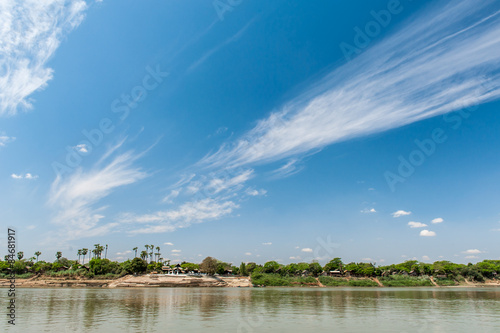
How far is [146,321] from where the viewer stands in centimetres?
2445

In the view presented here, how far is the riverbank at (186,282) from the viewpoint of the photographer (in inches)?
4299

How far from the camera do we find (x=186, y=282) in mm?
117375

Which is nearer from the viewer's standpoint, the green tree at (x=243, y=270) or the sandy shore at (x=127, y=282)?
the sandy shore at (x=127, y=282)

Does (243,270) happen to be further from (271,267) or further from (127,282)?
(127,282)

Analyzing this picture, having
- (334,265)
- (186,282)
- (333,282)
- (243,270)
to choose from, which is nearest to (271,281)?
(333,282)

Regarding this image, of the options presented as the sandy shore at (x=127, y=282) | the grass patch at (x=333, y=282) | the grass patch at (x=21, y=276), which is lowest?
the grass patch at (x=333, y=282)

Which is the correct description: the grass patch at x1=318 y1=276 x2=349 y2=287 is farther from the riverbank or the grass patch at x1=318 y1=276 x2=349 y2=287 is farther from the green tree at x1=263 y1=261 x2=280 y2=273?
the green tree at x1=263 y1=261 x2=280 y2=273

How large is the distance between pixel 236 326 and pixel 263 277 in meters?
110

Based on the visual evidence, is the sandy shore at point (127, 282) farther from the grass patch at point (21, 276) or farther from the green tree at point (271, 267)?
the green tree at point (271, 267)

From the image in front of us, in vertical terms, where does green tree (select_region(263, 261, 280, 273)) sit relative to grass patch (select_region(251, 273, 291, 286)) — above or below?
above

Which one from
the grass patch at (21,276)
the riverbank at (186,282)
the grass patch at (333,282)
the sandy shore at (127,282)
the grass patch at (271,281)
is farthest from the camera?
the grass patch at (333,282)

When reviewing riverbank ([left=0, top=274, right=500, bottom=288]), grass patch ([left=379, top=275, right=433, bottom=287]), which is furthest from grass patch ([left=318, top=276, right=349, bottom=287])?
grass patch ([left=379, top=275, right=433, bottom=287])

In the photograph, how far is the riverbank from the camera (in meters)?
109

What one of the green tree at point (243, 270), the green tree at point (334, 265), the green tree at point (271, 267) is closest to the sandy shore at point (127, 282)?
the green tree at point (243, 270)
